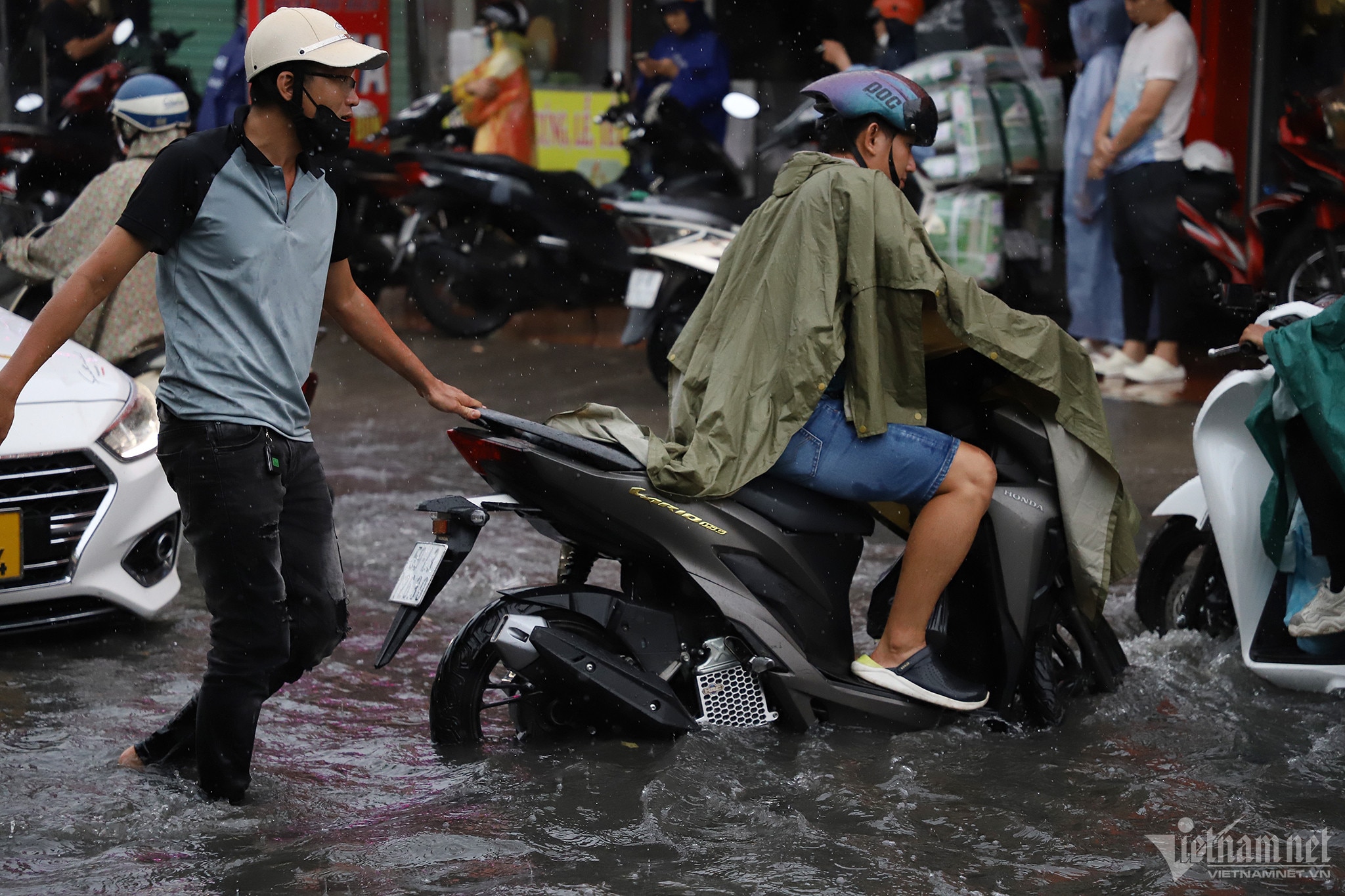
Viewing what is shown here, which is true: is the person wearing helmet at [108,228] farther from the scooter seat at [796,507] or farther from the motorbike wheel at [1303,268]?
the motorbike wheel at [1303,268]

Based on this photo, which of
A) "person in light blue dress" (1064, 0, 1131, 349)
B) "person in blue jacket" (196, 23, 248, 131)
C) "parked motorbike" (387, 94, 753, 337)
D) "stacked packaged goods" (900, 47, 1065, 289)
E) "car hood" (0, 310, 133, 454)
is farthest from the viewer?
"person in blue jacket" (196, 23, 248, 131)

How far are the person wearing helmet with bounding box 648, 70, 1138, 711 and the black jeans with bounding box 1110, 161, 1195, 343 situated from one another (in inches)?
223

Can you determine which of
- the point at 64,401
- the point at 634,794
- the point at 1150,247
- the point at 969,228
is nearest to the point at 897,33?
the point at 969,228

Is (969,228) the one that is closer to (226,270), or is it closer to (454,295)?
(454,295)

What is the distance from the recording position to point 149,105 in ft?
18.8

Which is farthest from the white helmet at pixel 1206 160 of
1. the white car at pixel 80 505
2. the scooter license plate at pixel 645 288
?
the white car at pixel 80 505

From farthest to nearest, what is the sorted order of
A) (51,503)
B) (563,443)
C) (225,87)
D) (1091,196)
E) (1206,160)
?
(225,87) → (1091,196) → (1206,160) → (51,503) → (563,443)

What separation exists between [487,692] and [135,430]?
63.7 inches

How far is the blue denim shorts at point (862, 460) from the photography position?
3969 mm

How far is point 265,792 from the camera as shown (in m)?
3.79

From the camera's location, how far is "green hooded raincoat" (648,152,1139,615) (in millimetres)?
3920

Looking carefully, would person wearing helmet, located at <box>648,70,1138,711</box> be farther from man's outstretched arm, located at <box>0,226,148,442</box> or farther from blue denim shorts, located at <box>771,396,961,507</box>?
man's outstretched arm, located at <box>0,226,148,442</box>

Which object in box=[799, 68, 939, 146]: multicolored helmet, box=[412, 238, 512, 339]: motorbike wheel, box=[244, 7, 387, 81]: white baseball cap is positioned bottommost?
box=[412, 238, 512, 339]: motorbike wheel

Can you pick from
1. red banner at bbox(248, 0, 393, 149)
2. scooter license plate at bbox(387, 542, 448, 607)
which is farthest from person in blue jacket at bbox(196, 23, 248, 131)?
scooter license plate at bbox(387, 542, 448, 607)
